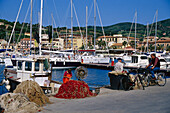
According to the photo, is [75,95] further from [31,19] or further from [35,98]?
[31,19]

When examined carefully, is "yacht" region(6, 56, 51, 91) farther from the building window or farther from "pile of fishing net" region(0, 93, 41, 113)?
"pile of fishing net" region(0, 93, 41, 113)

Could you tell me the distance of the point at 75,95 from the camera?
1297 cm

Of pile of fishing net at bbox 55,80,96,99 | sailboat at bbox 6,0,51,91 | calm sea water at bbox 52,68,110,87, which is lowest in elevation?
calm sea water at bbox 52,68,110,87

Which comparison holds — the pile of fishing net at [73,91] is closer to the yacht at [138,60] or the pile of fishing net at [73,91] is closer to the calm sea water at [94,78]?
the calm sea water at [94,78]

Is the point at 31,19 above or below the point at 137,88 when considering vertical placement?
above

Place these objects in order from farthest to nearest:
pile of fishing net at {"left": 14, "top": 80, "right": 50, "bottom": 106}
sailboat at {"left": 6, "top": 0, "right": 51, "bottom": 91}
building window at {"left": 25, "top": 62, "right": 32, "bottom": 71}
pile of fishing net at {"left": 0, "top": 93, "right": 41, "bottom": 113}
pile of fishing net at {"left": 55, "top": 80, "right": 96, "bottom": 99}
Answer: building window at {"left": 25, "top": 62, "right": 32, "bottom": 71}
sailboat at {"left": 6, "top": 0, "right": 51, "bottom": 91}
pile of fishing net at {"left": 55, "top": 80, "right": 96, "bottom": 99}
pile of fishing net at {"left": 14, "top": 80, "right": 50, "bottom": 106}
pile of fishing net at {"left": 0, "top": 93, "right": 41, "bottom": 113}

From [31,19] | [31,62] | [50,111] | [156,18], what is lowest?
[50,111]

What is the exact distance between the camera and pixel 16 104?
923 cm

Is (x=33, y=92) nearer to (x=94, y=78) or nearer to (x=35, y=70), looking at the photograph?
(x=35, y=70)

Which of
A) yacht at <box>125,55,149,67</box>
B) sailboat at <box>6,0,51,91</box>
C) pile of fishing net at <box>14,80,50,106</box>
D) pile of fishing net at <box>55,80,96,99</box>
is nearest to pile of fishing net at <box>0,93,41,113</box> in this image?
pile of fishing net at <box>14,80,50,106</box>

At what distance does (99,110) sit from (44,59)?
1137cm

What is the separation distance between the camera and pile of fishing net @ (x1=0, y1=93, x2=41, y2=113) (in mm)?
9071

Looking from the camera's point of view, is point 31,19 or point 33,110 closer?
point 33,110

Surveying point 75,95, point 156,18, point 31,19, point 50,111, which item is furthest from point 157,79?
point 156,18
